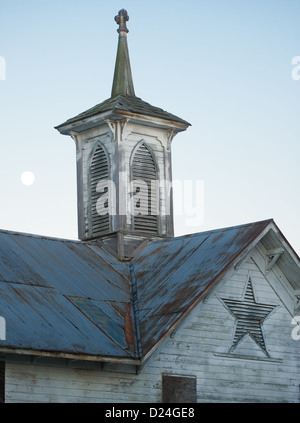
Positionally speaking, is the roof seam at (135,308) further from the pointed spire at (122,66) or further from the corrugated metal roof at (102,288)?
the pointed spire at (122,66)

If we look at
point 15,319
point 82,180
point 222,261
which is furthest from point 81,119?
point 15,319

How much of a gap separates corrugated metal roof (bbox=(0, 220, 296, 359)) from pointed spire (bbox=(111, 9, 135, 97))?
512 cm

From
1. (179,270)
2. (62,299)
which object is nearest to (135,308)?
(179,270)

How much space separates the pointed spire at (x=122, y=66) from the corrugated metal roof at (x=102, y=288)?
5124 millimetres

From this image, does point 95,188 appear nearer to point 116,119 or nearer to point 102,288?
point 116,119

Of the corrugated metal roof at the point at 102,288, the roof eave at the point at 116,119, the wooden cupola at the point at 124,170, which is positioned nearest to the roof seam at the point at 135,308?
the corrugated metal roof at the point at 102,288

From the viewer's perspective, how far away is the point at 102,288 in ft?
86.4

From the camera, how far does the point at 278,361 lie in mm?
26078

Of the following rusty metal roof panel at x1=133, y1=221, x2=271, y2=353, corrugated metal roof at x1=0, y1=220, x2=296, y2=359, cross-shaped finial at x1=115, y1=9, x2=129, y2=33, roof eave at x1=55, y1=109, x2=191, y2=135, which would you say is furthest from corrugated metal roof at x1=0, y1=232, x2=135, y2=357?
cross-shaped finial at x1=115, y1=9, x2=129, y2=33

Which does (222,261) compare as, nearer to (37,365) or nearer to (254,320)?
(254,320)

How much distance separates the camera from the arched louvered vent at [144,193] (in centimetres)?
2995

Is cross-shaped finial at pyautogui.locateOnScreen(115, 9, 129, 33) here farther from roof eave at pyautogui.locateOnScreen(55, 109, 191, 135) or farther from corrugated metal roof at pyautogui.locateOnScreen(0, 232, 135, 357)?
corrugated metal roof at pyautogui.locateOnScreen(0, 232, 135, 357)

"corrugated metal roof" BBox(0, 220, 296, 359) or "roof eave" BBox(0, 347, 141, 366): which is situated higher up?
"corrugated metal roof" BBox(0, 220, 296, 359)

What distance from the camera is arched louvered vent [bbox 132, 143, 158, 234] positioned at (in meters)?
30.0
